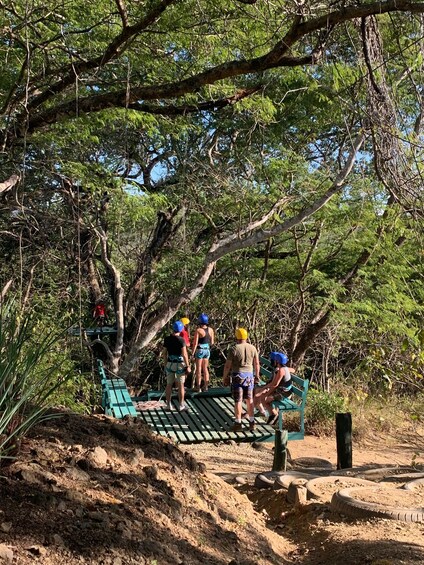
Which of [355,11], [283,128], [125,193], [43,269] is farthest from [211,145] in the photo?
[355,11]

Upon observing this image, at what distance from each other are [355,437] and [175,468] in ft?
27.6

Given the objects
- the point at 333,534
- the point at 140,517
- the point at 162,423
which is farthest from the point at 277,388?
the point at 140,517

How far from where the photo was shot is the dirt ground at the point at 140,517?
2568 mm

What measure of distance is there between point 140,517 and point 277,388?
19.9 ft

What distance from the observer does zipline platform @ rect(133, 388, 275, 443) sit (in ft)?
26.2

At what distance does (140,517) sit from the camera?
118 inches

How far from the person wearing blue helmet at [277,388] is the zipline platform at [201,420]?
26 centimetres

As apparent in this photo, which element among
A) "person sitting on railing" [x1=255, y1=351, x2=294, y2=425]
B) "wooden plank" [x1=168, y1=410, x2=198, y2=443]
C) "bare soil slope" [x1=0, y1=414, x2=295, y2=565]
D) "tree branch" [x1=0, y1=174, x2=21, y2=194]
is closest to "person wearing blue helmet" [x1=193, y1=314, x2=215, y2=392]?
"wooden plank" [x1=168, y1=410, x2=198, y2=443]

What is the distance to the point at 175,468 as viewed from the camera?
3857 mm

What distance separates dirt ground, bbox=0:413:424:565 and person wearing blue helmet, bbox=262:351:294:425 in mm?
3509

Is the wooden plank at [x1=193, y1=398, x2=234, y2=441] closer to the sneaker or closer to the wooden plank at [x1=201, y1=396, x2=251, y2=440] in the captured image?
the wooden plank at [x1=201, y1=396, x2=251, y2=440]

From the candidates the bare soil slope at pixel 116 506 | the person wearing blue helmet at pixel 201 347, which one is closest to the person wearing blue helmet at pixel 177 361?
the person wearing blue helmet at pixel 201 347

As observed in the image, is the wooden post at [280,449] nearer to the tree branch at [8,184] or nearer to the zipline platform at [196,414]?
the zipline platform at [196,414]

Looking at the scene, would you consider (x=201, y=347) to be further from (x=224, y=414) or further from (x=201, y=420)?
(x=201, y=420)
